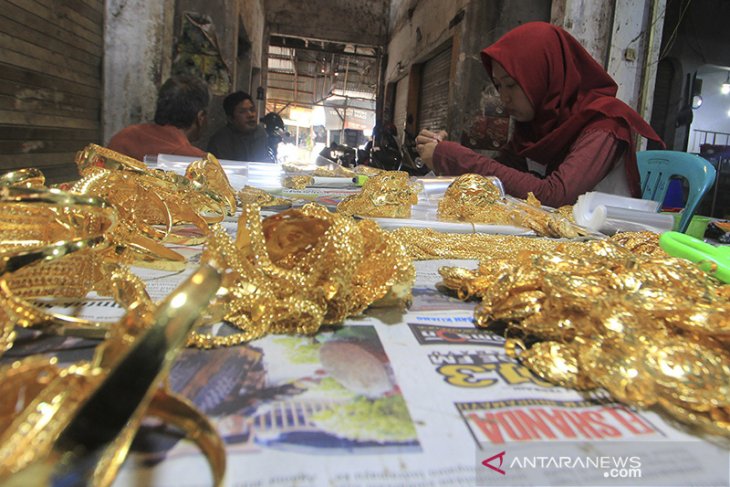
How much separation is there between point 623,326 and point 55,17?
284 centimetres

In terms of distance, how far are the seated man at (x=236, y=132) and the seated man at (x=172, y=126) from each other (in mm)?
735

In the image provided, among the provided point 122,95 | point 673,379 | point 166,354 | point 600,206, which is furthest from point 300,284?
point 122,95

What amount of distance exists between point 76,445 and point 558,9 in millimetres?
4074

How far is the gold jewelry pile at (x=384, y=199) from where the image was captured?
3.74 ft

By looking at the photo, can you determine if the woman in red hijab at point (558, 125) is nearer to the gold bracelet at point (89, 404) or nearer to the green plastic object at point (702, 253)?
the green plastic object at point (702, 253)

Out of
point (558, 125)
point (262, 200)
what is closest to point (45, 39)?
point (262, 200)

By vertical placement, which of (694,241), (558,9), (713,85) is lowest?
(694,241)

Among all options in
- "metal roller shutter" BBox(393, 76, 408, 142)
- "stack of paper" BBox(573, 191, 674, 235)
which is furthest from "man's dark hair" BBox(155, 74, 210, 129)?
"metal roller shutter" BBox(393, 76, 408, 142)

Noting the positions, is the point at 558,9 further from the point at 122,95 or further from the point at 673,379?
the point at 673,379

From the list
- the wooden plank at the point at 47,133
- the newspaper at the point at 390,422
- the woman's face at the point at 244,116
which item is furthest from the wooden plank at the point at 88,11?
the newspaper at the point at 390,422

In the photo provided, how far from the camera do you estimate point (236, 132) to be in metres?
3.41

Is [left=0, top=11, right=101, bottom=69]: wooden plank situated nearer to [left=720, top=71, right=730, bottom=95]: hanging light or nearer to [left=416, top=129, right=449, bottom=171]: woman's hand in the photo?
[left=416, top=129, right=449, bottom=171]: woman's hand

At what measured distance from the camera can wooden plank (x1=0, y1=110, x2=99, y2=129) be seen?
6.06 ft

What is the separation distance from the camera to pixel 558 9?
11.1 ft
